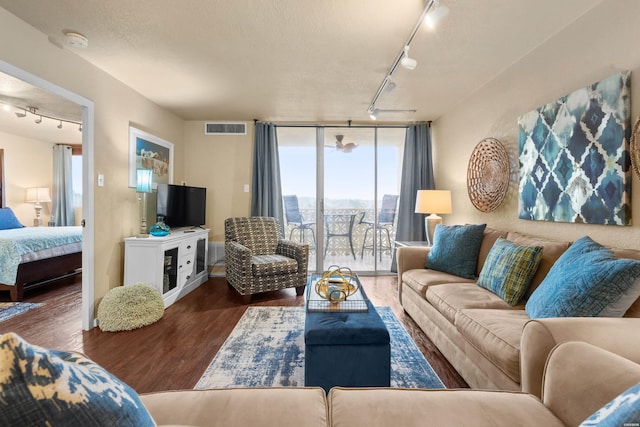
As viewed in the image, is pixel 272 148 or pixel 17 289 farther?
pixel 272 148

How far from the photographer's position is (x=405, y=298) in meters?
3.13

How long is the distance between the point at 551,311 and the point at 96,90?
3.89m

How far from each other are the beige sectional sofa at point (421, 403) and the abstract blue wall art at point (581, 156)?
1385mm

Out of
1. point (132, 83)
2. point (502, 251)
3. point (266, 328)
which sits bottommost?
point (266, 328)

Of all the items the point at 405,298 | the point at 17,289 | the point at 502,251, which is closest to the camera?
the point at 502,251

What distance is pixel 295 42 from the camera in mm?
2453

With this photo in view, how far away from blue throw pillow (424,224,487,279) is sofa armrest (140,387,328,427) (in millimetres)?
2160

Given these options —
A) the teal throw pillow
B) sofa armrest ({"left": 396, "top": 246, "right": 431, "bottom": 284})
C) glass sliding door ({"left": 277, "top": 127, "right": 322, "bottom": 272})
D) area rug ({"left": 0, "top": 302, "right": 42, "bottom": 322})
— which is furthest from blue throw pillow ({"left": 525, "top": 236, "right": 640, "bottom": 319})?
area rug ({"left": 0, "top": 302, "right": 42, "bottom": 322})

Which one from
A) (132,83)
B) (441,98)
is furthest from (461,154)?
(132,83)

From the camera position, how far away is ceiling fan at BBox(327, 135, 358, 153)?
4887 millimetres

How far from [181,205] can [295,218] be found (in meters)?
1.67

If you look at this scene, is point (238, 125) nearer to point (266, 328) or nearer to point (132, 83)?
point (132, 83)

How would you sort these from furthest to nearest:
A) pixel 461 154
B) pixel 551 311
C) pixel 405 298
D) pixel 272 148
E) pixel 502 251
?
pixel 272 148 < pixel 461 154 < pixel 405 298 < pixel 502 251 < pixel 551 311

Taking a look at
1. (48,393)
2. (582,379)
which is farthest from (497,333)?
(48,393)
